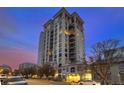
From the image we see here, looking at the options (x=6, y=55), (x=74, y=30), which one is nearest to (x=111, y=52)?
(x=74, y=30)

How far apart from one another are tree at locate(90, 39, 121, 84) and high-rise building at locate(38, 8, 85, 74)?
43 centimetres

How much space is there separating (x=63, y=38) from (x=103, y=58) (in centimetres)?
147

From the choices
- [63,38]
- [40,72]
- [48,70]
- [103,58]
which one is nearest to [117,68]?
[103,58]

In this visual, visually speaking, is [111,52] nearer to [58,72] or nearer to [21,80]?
[58,72]

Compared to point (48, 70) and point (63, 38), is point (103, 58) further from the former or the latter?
point (48, 70)

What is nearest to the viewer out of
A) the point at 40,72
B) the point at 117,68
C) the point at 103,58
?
the point at 117,68

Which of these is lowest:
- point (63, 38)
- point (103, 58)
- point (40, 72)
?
point (40, 72)

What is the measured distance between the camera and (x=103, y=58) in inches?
267

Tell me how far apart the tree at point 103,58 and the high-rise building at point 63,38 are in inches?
16.8

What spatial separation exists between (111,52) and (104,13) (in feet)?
5.33

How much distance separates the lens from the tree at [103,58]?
250 inches

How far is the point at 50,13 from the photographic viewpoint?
5801mm

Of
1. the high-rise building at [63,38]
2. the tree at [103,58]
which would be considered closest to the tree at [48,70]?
the high-rise building at [63,38]
